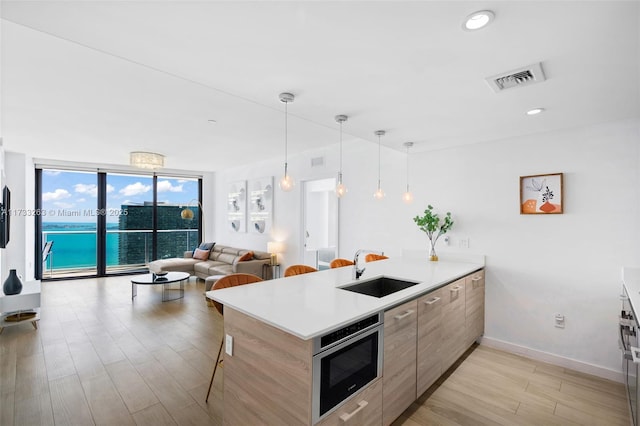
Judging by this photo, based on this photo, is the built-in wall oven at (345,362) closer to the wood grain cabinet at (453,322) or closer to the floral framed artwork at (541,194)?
the wood grain cabinet at (453,322)

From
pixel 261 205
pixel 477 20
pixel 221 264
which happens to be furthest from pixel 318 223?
pixel 477 20

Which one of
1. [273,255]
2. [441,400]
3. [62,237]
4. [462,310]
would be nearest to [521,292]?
[462,310]

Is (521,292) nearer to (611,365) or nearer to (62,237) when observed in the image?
(611,365)

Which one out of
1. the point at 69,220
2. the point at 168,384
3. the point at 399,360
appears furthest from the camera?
the point at 69,220

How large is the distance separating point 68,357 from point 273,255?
3.60 metres

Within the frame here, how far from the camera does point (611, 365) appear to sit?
9.41ft

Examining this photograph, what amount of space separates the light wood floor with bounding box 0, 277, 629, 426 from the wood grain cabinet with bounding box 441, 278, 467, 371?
225mm

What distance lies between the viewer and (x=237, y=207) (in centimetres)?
764

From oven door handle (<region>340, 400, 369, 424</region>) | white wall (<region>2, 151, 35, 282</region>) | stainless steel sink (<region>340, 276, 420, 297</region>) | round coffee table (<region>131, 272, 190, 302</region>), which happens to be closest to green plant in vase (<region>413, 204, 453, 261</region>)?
stainless steel sink (<region>340, 276, 420, 297</region>)

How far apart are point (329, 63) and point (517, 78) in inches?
51.2

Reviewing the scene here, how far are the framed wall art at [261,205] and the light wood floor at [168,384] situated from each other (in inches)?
114

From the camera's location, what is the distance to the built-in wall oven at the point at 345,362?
1.46 m

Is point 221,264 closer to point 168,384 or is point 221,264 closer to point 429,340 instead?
point 168,384

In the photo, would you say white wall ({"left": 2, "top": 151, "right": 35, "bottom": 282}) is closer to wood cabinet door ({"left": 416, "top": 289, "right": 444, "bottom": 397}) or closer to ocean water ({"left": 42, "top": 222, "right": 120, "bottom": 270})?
ocean water ({"left": 42, "top": 222, "right": 120, "bottom": 270})
